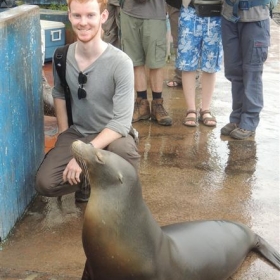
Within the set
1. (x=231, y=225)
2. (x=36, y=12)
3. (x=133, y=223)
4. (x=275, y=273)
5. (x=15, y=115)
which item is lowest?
(x=275, y=273)

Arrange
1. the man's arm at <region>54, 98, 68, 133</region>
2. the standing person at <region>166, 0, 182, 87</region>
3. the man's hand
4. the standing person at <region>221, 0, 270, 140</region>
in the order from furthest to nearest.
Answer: the standing person at <region>166, 0, 182, 87</region> < the standing person at <region>221, 0, 270, 140</region> < the man's arm at <region>54, 98, 68, 133</region> < the man's hand

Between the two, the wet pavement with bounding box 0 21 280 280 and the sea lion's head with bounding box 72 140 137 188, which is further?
the wet pavement with bounding box 0 21 280 280

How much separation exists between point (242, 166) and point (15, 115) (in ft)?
6.89

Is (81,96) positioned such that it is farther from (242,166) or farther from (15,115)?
(242,166)

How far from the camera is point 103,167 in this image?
8.38 feet

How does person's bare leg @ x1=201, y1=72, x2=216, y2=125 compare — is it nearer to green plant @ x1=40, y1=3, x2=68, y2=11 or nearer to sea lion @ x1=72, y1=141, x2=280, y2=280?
sea lion @ x1=72, y1=141, x2=280, y2=280

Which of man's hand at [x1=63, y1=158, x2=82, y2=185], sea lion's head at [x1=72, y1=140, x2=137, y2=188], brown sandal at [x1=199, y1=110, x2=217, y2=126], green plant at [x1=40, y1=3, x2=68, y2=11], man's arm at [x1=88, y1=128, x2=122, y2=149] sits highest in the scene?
green plant at [x1=40, y1=3, x2=68, y2=11]

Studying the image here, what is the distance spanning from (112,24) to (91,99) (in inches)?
120

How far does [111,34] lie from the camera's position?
6543mm

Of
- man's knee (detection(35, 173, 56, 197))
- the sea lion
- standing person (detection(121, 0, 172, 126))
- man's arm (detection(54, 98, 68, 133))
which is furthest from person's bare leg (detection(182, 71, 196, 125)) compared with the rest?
the sea lion

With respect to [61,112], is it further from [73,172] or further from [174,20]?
[174,20]

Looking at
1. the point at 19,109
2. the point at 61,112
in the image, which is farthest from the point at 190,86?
the point at 19,109

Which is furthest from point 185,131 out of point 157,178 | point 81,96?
point 81,96

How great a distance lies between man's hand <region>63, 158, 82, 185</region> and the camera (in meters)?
3.37
